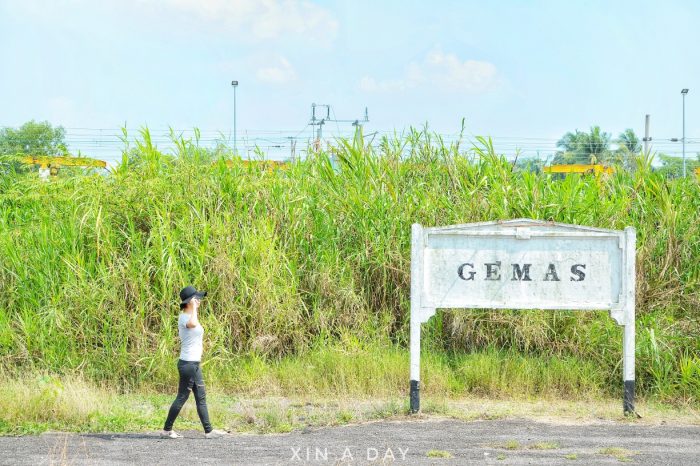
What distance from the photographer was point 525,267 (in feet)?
28.5

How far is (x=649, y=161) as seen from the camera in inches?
489

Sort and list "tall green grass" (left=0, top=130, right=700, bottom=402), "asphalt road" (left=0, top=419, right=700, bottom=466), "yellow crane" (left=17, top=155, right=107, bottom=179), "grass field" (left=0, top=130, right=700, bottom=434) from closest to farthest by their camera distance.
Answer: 1. "asphalt road" (left=0, top=419, right=700, bottom=466)
2. "grass field" (left=0, top=130, right=700, bottom=434)
3. "tall green grass" (left=0, top=130, right=700, bottom=402)
4. "yellow crane" (left=17, top=155, right=107, bottom=179)

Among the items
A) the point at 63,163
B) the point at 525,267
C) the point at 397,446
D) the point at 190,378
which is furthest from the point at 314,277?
the point at 63,163

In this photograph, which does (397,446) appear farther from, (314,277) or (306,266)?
(306,266)

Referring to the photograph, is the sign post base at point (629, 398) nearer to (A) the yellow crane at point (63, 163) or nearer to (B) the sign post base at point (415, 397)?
(B) the sign post base at point (415, 397)

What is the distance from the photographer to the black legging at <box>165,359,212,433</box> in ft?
24.7

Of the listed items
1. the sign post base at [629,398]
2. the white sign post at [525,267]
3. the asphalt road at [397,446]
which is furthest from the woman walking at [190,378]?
the sign post base at [629,398]

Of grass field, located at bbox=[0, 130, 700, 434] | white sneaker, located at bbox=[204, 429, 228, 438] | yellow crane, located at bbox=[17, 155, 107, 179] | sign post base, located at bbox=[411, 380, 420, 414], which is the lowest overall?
white sneaker, located at bbox=[204, 429, 228, 438]

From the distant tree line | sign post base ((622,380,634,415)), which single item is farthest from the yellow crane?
sign post base ((622,380,634,415))

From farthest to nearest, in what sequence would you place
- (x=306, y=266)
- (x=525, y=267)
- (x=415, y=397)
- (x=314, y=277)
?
(x=306, y=266), (x=314, y=277), (x=525, y=267), (x=415, y=397)

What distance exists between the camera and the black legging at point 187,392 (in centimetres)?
752

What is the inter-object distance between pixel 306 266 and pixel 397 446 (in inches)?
175

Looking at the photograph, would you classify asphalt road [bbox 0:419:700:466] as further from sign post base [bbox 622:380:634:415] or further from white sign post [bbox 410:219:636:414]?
white sign post [bbox 410:219:636:414]

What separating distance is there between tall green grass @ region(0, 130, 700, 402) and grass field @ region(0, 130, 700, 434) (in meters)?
0.02
